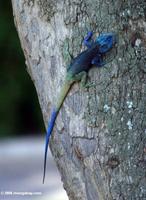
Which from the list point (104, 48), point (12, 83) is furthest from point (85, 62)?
point (12, 83)

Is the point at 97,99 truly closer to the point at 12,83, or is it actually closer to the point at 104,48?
the point at 104,48

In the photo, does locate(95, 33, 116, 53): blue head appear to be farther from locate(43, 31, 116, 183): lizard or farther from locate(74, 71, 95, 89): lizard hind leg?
locate(74, 71, 95, 89): lizard hind leg

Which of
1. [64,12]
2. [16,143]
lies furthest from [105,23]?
[16,143]

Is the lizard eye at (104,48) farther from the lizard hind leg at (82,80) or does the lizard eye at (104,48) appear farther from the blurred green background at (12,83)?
the blurred green background at (12,83)

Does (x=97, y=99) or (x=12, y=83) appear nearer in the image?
(x=97, y=99)

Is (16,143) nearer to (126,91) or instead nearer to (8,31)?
(8,31)

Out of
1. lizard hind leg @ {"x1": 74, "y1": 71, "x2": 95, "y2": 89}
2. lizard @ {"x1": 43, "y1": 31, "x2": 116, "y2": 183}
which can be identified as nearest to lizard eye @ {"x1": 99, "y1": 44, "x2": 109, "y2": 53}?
lizard @ {"x1": 43, "y1": 31, "x2": 116, "y2": 183}

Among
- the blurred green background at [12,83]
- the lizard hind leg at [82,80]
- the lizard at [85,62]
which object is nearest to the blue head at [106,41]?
the lizard at [85,62]
